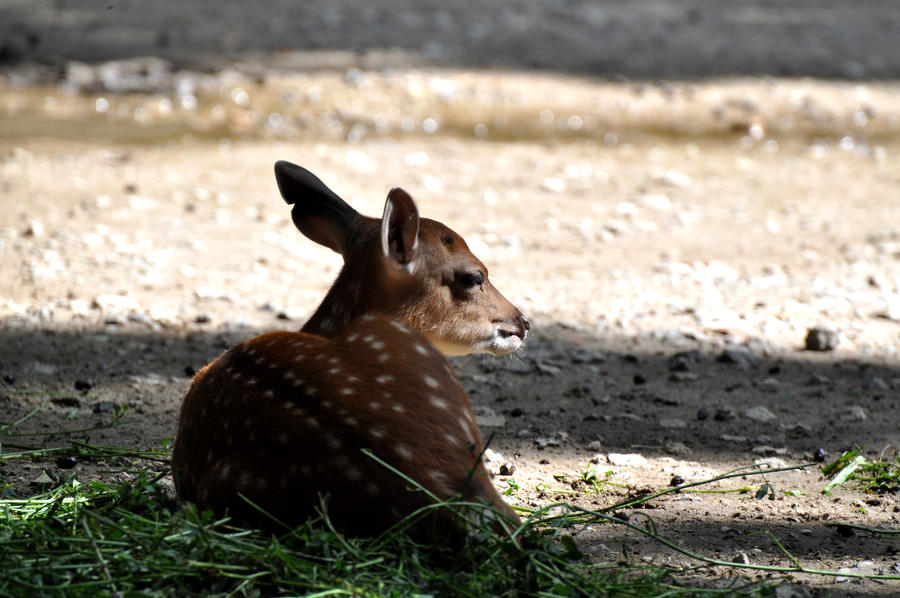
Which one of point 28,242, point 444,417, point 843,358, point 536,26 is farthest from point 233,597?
point 536,26

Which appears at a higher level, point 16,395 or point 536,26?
point 536,26

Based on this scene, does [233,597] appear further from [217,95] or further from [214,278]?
[217,95]

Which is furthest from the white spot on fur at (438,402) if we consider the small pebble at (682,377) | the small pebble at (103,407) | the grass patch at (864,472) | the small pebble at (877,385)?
the small pebble at (877,385)

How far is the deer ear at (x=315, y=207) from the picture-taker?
14.3 ft

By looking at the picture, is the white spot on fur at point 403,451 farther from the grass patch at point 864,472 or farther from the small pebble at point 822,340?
the small pebble at point 822,340

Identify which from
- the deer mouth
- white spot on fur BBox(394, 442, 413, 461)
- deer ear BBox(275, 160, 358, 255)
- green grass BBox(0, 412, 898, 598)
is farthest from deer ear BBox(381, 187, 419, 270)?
green grass BBox(0, 412, 898, 598)

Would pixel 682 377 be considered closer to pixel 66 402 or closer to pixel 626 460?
pixel 626 460

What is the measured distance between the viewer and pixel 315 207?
173 inches

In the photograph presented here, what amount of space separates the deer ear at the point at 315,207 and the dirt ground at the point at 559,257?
1.06m

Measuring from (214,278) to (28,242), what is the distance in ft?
3.92

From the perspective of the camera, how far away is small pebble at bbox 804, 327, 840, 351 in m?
5.75

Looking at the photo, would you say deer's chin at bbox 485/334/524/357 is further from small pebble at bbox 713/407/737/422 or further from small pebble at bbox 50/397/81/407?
small pebble at bbox 50/397/81/407

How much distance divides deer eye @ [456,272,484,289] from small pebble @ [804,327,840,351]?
90.9 inches

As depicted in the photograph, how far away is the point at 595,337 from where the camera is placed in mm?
5941
